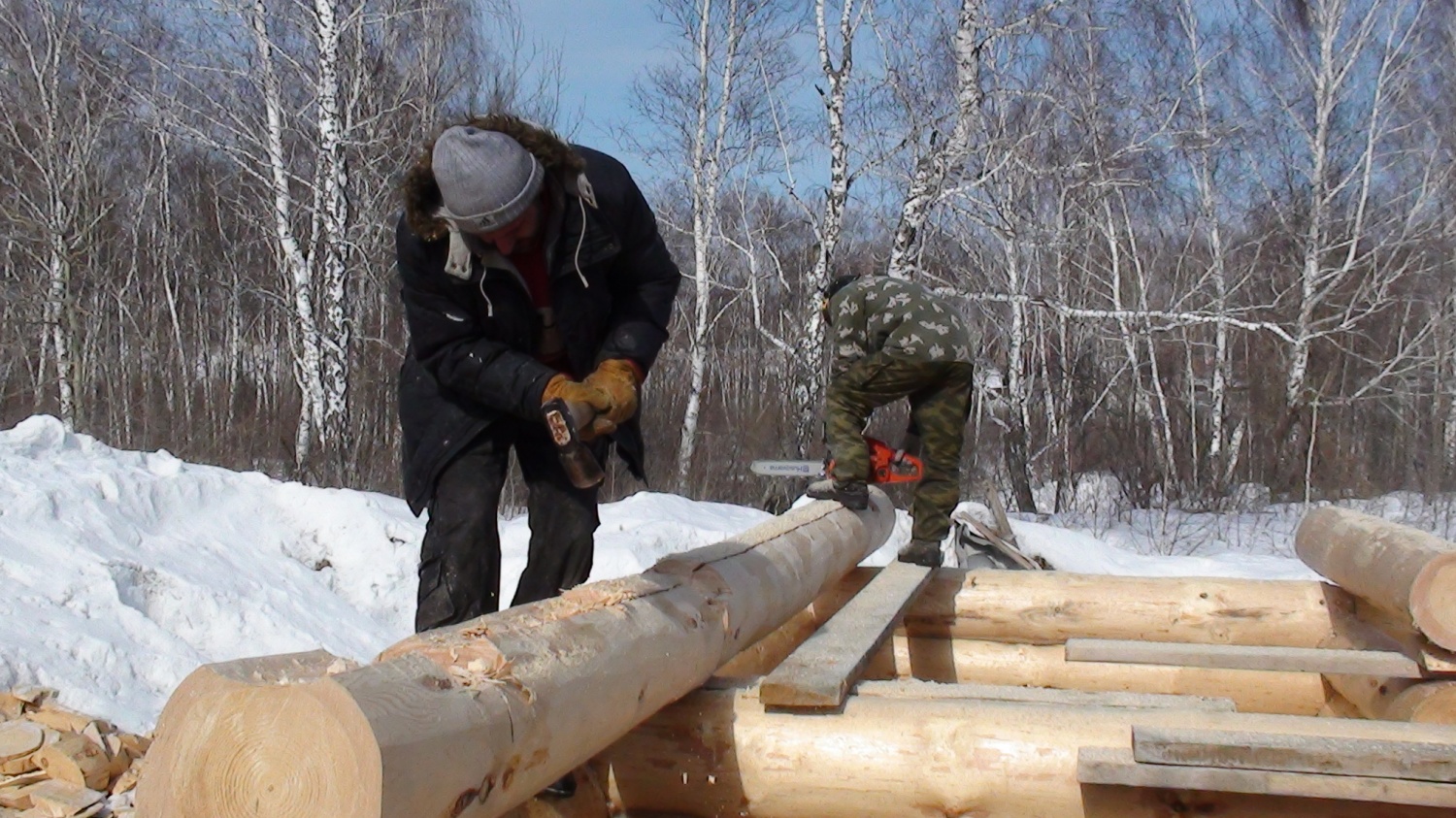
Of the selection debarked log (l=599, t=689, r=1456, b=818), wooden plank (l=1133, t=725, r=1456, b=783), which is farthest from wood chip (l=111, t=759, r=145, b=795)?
wooden plank (l=1133, t=725, r=1456, b=783)

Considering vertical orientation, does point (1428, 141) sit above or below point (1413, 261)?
above

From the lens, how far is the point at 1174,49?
1630 centimetres

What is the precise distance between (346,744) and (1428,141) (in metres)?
18.4

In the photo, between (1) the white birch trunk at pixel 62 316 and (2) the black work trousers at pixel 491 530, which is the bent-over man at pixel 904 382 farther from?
(1) the white birch trunk at pixel 62 316

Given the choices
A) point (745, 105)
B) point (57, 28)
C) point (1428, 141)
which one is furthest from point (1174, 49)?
point (57, 28)

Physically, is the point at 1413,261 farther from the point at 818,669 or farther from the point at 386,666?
the point at 386,666

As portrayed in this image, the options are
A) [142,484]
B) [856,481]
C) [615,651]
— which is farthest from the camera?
[142,484]

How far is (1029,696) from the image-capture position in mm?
2744

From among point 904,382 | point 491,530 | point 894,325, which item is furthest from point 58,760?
point 894,325

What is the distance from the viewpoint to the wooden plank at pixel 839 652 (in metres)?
2.47

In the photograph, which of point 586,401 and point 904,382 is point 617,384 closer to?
point 586,401

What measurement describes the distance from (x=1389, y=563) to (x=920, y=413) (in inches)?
92.0

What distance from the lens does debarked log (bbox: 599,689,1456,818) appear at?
2.27 metres

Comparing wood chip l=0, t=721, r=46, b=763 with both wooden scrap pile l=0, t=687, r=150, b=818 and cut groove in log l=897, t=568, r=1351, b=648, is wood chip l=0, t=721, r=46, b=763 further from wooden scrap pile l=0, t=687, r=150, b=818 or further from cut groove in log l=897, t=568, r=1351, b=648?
cut groove in log l=897, t=568, r=1351, b=648
